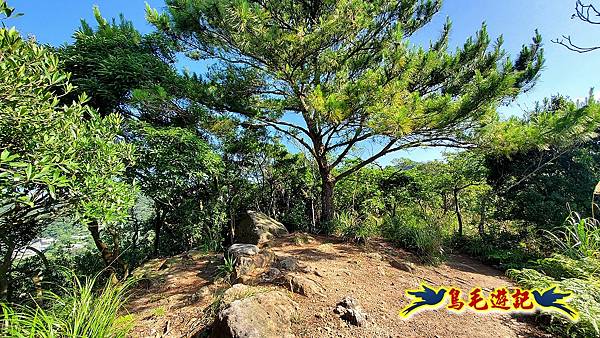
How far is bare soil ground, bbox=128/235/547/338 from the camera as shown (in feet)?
6.19

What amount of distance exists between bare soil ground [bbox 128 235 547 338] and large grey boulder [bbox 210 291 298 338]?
4.0 inches

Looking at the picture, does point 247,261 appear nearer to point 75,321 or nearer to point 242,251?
point 242,251

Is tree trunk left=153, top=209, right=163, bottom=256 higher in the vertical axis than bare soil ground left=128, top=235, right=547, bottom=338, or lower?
higher

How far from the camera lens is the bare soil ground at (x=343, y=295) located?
1.89 m

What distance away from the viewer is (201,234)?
14.5ft

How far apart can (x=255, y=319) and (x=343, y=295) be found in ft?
2.97

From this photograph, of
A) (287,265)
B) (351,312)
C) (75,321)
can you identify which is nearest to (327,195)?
(287,265)

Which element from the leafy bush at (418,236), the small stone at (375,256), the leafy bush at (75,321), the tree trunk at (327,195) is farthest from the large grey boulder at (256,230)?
the leafy bush at (75,321)

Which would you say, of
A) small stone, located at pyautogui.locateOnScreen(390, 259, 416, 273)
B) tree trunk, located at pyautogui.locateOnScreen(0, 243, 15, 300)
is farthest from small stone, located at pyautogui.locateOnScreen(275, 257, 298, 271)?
tree trunk, located at pyautogui.locateOnScreen(0, 243, 15, 300)

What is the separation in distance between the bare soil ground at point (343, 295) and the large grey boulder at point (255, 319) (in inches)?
4.0

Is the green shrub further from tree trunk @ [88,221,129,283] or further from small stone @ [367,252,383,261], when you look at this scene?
tree trunk @ [88,221,129,283]

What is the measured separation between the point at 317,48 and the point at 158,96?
7.81 ft

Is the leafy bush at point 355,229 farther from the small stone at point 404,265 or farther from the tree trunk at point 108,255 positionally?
the tree trunk at point 108,255

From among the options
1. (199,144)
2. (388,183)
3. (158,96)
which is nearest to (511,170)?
(388,183)
